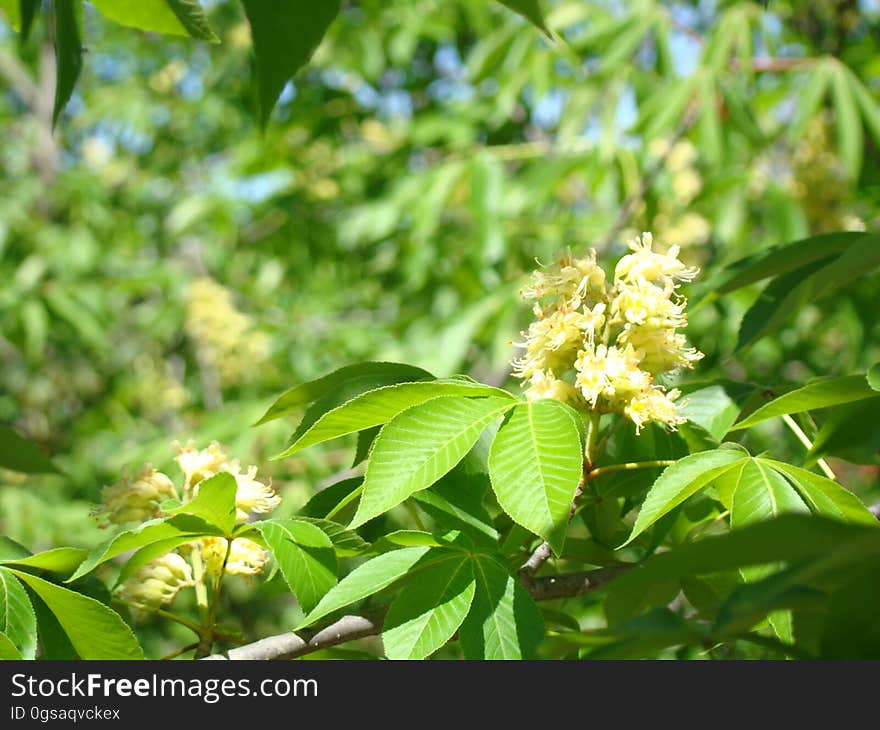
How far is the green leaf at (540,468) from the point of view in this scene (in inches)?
36.0

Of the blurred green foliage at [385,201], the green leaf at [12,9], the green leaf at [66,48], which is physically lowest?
the blurred green foliage at [385,201]

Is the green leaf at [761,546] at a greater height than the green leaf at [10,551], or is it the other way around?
the green leaf at [761,546]

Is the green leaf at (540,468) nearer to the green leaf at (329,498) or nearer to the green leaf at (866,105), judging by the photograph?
the green leaf at (329,498)

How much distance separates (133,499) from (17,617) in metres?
0.32

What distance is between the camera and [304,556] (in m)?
1.01

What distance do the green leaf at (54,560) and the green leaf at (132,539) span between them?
0.06 feet

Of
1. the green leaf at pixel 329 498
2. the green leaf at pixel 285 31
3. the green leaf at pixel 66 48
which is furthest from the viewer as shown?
the green leaf at pixel 329 498

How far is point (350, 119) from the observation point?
4172 mm

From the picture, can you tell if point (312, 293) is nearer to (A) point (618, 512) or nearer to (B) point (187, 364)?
(B) point (187, 364)

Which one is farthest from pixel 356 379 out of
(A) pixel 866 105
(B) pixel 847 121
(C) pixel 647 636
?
(A) pixel 866 105

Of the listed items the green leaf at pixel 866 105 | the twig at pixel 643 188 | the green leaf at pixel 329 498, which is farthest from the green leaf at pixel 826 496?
the green leaf at pixel 866 105

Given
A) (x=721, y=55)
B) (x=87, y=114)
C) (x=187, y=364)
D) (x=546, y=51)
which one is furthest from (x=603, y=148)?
(x=87, y=114)

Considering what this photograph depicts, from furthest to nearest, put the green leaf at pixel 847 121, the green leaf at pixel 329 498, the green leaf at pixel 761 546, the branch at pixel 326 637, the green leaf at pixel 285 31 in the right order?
1. the green leaf at pixel 847 121
2. the green leaf at pixel 329 498
3. the branch at pixel 326 637
4. the green leaf at pixel 285 31
5. the green leaf at pixel 761 546

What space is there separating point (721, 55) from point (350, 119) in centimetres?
172
